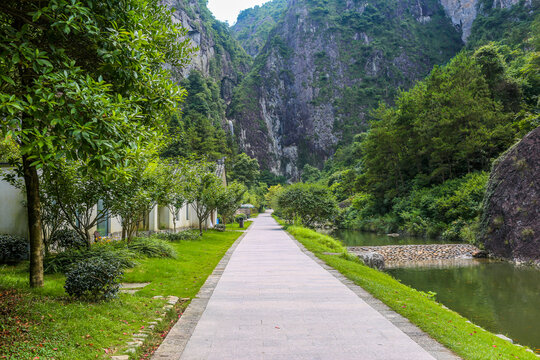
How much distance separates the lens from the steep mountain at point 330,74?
97.8 metres

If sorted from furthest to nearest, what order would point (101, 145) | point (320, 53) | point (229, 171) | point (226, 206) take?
point (320, 53)
point (229, 171)
point (226, 206)
point (101, 145)

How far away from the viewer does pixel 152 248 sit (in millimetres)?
11570

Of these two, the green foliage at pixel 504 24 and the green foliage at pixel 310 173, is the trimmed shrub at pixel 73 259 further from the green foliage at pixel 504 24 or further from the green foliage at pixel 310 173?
the green foliage at pixel 310 173

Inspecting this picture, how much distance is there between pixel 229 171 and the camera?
64.6 meters

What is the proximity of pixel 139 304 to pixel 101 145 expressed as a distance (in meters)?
3.70

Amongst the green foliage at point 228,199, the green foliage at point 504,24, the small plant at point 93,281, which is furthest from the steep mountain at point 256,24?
the small plant at point 93,281

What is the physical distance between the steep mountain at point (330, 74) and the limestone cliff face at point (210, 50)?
5.06 meters

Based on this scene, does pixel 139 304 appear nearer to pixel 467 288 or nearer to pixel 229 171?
pixel 467 288

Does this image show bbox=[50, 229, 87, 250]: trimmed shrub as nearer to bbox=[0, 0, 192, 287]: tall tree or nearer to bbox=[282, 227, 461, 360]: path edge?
bbox=[0, 0, 192, 287]: tall tree

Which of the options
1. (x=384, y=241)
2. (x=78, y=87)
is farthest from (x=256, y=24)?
(x=78, y=87)

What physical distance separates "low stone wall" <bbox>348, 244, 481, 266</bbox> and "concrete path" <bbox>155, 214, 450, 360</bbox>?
394 inches

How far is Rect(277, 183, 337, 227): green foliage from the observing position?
25047mm

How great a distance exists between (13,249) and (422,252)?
17600mm

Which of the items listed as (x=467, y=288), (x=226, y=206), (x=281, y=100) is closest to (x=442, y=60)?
(x=281, y=100)
